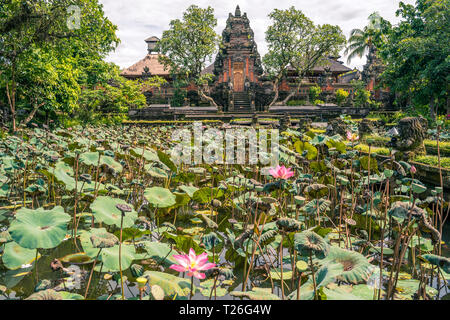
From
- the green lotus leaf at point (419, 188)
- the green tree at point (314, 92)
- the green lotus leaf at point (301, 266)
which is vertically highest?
the green tree at point (314, 92)

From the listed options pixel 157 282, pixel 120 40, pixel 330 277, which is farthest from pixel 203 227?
pixel 120 40

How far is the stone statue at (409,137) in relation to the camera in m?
3.92

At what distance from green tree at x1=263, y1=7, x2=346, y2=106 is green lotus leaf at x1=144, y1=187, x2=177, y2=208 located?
21512mm

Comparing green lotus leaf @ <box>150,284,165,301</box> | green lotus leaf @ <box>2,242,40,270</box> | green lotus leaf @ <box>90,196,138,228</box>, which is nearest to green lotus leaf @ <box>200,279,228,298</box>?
green lotus leaf @ <box>90,196,138,228</box>

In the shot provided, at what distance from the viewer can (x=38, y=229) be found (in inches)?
56.7

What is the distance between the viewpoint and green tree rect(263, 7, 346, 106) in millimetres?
21312

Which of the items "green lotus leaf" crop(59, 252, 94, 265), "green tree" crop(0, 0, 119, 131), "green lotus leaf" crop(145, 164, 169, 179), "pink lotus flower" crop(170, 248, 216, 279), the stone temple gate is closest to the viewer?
"pink lotus flower" crop(170, 248, 216, 279)

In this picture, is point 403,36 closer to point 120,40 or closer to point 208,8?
point 120,40

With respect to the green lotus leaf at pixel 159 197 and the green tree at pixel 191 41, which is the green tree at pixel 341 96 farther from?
the green lotus leaf at pixel 159 197

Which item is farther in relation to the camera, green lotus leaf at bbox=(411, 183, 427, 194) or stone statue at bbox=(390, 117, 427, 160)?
stone statue at bbox=(390, 117, 427, 160)

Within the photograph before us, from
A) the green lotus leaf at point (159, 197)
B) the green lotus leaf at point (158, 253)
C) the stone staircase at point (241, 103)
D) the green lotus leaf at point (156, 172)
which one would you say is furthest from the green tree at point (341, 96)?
the green lotus leaf at point (158, 253)

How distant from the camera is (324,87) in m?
25.7

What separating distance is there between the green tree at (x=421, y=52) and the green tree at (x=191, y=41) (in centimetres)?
1193

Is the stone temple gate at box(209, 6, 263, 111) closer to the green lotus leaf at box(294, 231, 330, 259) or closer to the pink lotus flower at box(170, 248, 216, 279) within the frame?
the green lotus leaf at box(294, 231, 330, 259)
